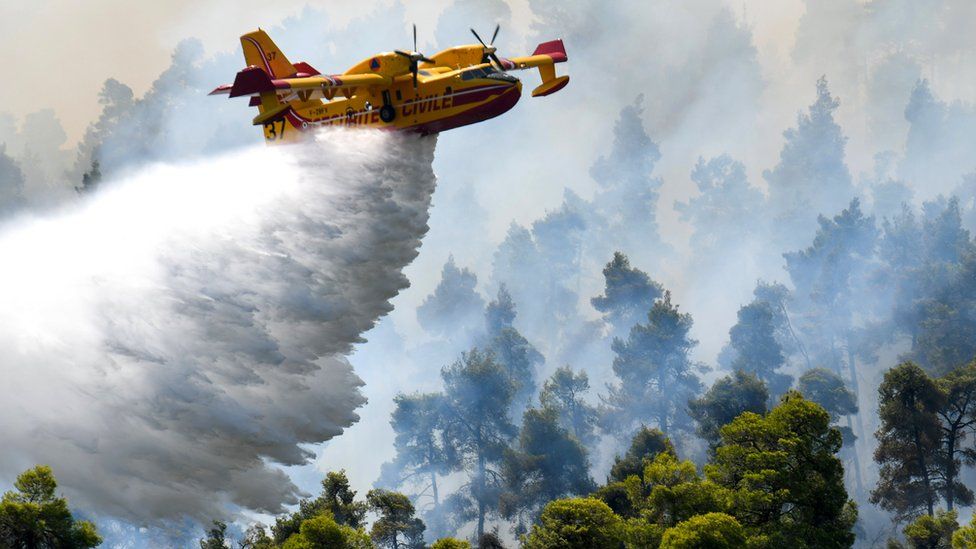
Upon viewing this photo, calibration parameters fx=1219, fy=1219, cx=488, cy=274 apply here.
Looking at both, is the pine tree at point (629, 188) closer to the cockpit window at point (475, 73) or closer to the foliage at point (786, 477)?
the foliage at point (786, 477)

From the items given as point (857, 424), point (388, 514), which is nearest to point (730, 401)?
point (857, 424)

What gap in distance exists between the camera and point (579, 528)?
47.3m

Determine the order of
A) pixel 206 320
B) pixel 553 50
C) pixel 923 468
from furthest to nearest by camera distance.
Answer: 1. pixel 923 468
2. pixel 553 50
3. pixel 206 320

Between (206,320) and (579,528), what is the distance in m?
18.2

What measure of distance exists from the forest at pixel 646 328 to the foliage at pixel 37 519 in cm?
10

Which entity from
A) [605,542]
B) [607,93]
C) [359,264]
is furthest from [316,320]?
[607,93]

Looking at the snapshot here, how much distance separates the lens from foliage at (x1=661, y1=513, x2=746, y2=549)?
43.5m

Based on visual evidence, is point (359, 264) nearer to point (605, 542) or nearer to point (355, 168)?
point (355, 168)

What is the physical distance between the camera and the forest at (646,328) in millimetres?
49062

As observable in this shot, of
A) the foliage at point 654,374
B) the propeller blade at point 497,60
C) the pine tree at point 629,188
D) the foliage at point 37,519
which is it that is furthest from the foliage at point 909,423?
the pine tree at point 629,188

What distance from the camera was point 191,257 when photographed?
126 ft

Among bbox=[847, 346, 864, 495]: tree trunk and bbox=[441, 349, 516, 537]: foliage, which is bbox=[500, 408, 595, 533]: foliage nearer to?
bbox=[441, 349, 516, 537]: foliage

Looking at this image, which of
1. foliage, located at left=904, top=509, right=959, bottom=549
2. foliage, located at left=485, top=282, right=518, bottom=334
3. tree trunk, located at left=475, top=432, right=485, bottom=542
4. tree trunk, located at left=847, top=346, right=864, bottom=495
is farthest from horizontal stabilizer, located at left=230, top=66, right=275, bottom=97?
foliage, located at left=485, top=282, right=518, bottom=334

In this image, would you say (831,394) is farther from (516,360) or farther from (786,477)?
(786,477)
